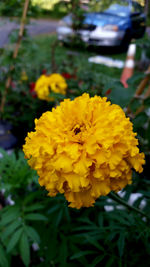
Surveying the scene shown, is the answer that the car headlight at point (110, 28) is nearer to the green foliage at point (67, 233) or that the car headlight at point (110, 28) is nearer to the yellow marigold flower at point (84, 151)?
the green foliage at point (67, 233)

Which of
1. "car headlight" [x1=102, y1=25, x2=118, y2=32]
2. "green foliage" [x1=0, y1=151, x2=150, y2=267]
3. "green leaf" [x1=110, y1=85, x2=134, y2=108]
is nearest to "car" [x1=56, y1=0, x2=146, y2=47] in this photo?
"car headlight" [x1=102, y1=25, x2=118, y2=32]

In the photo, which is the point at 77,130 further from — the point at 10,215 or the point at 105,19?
the point at 105,19

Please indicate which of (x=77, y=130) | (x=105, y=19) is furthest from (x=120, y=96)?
(x=105, y=19)

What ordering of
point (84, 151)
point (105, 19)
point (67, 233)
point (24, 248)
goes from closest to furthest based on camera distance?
point (84, 151) < point (24, 248) < point (67, 233) < point (105, 19)

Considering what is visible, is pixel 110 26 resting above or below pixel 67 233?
above

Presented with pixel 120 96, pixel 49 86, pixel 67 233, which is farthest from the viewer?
pixel 49 86

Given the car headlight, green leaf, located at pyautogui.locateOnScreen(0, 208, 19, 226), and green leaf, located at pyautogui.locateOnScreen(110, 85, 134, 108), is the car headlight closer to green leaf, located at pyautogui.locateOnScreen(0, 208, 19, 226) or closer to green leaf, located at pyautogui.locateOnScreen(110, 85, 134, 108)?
green leaf, located at pyautogui.locateOnScreen(110, 85, 134, 108)

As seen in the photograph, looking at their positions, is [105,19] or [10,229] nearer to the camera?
[10,229]

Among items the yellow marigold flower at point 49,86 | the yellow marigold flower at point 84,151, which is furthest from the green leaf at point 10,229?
the yellow marigold flower at point 49,86
